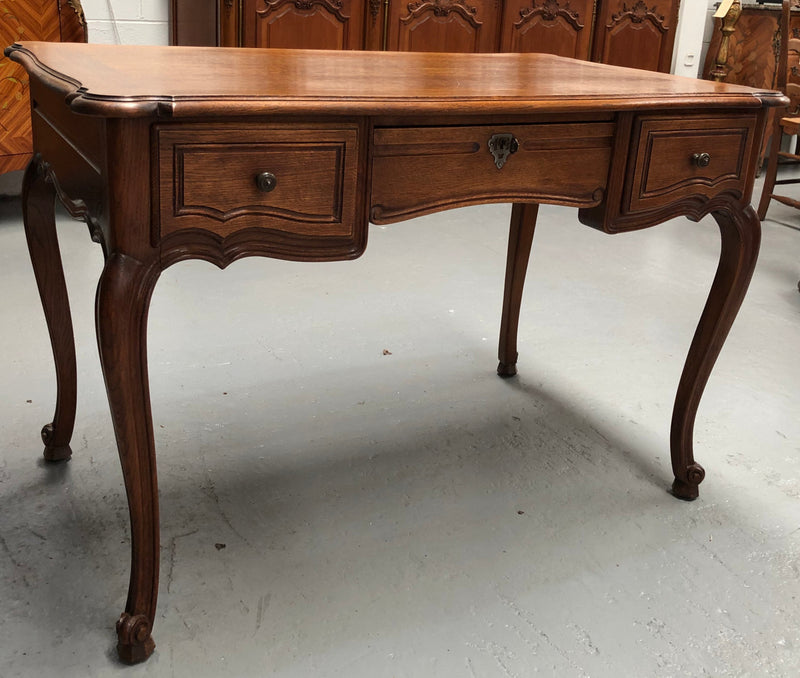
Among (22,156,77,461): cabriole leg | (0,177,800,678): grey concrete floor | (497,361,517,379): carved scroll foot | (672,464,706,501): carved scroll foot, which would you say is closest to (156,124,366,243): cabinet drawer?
(22,156,77,461): cabriole leg

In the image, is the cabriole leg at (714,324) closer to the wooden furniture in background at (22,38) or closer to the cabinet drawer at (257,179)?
the cabinet drawer at (257,179)

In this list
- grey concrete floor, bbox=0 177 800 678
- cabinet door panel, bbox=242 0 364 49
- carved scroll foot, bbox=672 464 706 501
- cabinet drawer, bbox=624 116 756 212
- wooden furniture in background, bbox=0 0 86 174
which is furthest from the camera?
cabinet door panel, bbox=242 0 364 49

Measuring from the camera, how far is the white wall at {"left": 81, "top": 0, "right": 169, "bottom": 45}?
13.1 feet

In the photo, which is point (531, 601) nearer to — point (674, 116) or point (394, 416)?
point (394, 416)

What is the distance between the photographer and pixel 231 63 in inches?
66.3

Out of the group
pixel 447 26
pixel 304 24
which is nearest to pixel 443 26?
pixel 447 26

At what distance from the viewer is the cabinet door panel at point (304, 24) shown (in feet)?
12.3

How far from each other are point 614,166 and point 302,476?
93 cm

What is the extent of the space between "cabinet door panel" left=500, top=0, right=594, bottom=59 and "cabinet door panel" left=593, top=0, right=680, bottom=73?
0.33 ft

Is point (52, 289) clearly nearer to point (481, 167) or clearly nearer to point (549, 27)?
point (481, 167)

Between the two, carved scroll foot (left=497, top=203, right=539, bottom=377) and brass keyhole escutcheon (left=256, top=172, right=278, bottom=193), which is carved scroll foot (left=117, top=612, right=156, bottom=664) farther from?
carved scroll foot (left=497, top=203, right=539, bottom=377)

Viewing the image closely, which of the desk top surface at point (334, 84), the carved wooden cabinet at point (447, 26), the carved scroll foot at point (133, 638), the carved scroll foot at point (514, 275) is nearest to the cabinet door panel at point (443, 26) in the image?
the carved wooden cabinet at point (447, 26)

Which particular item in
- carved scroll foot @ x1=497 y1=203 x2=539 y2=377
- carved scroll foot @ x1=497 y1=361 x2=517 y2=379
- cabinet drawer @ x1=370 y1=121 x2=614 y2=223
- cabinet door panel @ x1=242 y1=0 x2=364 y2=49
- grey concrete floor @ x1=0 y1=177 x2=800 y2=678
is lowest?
grey concrete floor @ x1=0 y1=177 x2=800 y2=678

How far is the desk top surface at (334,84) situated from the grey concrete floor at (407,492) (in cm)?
84
